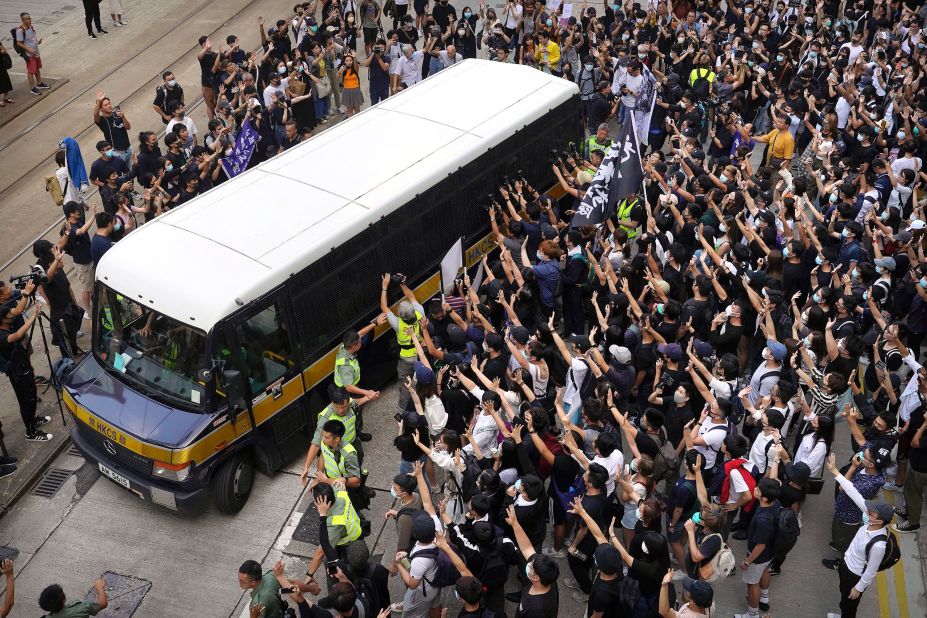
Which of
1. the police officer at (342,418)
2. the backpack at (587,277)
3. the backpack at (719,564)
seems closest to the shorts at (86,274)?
the police officer at (342,418)

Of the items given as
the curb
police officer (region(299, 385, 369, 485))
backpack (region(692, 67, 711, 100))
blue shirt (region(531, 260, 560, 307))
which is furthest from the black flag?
the curb

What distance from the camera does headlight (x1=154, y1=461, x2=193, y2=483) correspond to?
9469 millimetres

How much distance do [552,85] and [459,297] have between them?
421 centimetres

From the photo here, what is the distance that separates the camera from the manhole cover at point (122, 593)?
9.18 metres

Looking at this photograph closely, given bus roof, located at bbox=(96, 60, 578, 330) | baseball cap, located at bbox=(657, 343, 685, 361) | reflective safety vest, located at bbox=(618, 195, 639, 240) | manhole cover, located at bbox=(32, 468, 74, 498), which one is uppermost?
bus roof, located at bbox=(96, 60, 578, 330)

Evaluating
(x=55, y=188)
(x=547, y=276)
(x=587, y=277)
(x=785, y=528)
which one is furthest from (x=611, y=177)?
(x=55, y=188)

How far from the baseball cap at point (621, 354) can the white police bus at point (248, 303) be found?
9.85 feet

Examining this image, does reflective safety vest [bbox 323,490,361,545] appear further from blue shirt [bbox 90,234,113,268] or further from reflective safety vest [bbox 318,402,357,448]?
blue shirt [bbox 90,234,113,268]

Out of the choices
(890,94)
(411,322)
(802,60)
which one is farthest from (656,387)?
(802,60)

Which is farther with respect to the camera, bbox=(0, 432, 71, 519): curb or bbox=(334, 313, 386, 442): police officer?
bbox=(0, 432, 71, 519): curb

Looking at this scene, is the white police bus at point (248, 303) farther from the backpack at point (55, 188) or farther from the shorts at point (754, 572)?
the shorts at point (754, 572)

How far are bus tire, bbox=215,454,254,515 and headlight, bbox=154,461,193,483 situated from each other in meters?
0.50

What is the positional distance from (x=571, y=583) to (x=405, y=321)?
3.38 m

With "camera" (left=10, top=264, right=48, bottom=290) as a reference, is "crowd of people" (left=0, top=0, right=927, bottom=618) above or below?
below
